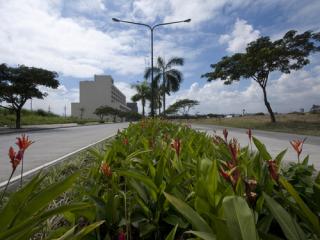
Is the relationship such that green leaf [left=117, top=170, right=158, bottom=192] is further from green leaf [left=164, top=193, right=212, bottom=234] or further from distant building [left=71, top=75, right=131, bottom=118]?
distant building [left=71, top=75, right=131, bottom=118]

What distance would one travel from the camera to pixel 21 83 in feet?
110

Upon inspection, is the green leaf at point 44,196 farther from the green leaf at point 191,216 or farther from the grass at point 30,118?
the grass at point 30,118

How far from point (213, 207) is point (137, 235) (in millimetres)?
648

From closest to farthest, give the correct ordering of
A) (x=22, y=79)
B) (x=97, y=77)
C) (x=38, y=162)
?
(x=38, y=162), (x=22, y=79), (x=97, y=77)

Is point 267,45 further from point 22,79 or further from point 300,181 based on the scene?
point 300,181

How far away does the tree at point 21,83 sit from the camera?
1302 inches

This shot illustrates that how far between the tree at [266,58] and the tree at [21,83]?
17.1 meters

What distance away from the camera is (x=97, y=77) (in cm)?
13538

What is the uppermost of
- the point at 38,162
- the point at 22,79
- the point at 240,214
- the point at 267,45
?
the point at 267,45

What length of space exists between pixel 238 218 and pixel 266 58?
29749 millimetres

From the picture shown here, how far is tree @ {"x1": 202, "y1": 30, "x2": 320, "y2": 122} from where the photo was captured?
1101 inches

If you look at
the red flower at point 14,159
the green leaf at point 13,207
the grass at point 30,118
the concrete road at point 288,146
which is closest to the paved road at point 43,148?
the concrete road at point 288,146

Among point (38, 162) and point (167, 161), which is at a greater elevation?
point (167, 161)

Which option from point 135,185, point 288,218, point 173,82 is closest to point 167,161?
point 135,185
